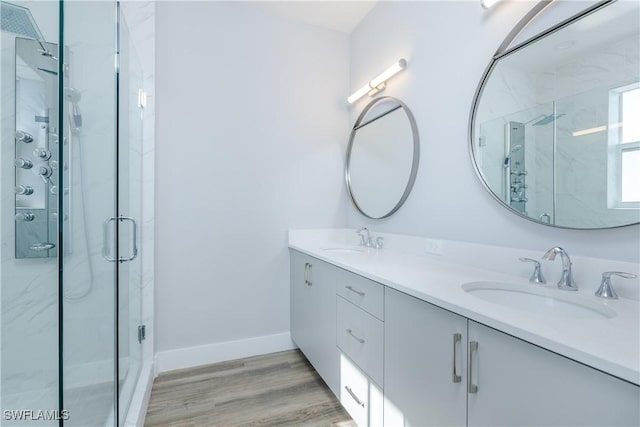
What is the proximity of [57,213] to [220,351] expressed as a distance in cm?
147

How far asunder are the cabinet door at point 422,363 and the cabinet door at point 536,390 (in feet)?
0.17

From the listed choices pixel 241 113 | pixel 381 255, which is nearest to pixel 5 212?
pixel 241 113

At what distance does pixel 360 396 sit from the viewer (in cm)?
136

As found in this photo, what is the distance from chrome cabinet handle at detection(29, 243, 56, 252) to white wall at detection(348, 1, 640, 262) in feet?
5.97

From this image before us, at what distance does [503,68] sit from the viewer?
1.28 metres

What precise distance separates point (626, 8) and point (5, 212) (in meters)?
2.56

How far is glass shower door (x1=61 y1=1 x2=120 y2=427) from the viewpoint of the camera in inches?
41.7

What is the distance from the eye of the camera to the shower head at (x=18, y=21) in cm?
125

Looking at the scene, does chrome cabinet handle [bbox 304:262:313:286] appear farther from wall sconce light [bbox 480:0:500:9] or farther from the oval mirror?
wall sconce light [bbox 480:0:500:9]

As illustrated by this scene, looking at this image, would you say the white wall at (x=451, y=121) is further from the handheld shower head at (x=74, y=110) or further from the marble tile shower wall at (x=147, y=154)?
the handheld shower head at (x=74, y=110)


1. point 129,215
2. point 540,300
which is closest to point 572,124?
point 540,300

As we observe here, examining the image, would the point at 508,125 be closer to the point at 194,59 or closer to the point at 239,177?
the point at 239,177

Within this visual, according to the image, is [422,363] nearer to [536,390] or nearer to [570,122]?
[536,390]

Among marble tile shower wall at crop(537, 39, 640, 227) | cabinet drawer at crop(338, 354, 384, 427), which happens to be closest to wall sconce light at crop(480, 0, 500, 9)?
marble tile shower wall at crop(537, 39, 640, 227)
